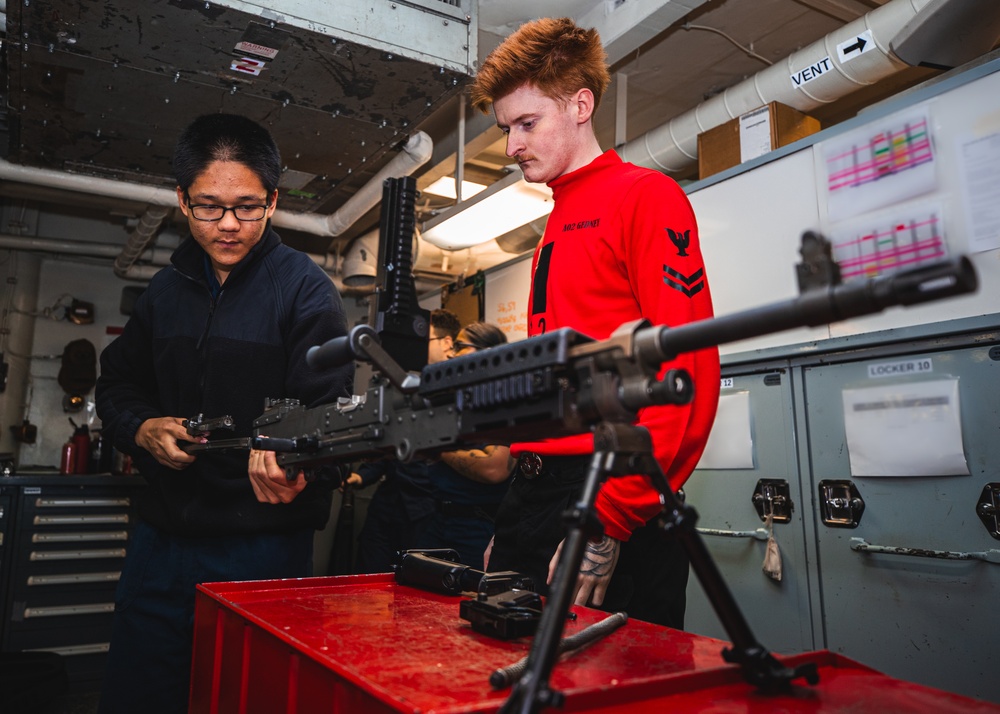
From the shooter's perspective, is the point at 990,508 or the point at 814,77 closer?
the point at 990,508

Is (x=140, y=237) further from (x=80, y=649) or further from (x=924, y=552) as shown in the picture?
(x=924, y=552)

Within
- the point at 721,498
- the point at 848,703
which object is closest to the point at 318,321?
the point at 848,703

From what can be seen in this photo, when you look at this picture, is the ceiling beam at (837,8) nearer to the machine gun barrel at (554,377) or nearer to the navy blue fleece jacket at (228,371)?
the navy blue fleece jacket at (228,371)

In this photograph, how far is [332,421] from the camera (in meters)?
1.11

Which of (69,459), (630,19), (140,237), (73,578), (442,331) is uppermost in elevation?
(630,19)

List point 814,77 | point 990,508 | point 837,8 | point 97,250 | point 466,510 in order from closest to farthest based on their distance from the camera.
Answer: point 990,508
point 814,77
point 837,8
point 466,510
point 97,250

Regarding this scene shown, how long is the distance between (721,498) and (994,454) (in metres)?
0.90

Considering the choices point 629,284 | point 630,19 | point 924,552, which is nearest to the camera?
point 629,284

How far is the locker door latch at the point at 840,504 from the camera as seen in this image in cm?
207

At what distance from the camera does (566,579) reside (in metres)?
0.65

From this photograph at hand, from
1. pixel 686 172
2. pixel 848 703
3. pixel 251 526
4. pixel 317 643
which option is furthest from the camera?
pixel 686 172

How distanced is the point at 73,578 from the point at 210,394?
2979 millimetres

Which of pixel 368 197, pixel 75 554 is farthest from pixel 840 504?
pixel 75 554

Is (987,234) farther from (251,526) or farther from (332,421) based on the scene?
(251,526)
